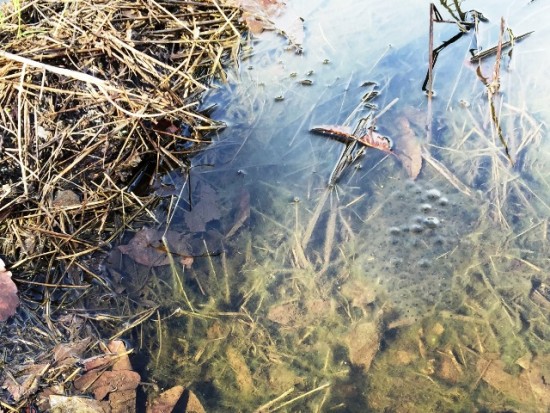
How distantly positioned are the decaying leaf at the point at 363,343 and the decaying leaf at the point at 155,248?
2.68 feet

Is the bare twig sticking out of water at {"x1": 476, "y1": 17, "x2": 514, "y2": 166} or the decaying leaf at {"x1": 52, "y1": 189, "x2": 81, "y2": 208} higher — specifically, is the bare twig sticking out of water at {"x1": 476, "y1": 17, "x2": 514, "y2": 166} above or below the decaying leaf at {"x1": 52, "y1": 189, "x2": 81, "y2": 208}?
above

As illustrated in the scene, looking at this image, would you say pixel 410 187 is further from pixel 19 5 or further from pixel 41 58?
pixel 19 5

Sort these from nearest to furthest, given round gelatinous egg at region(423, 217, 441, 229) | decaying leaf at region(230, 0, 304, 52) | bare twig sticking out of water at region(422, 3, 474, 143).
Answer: round gelatinous egg at region(423, 217, 441, 229), bare twig sticking out of water at region(422, 3, 474, 143), decaying leaf at region(230, 0, 304, 52)

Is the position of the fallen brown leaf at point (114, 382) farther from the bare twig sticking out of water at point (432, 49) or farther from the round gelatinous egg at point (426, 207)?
the bare twig sticking out of water at point (432, 49)

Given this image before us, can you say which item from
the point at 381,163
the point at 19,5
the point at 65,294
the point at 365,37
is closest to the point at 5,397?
the point at 65,294

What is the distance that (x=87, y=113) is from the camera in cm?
260

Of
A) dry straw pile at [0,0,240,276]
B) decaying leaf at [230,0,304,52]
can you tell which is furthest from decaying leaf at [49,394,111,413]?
decaying leaf at [230,0,304,52]

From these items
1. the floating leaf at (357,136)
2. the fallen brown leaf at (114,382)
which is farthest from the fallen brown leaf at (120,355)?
the floating leaf at (357,136)

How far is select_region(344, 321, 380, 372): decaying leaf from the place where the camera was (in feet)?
6.88

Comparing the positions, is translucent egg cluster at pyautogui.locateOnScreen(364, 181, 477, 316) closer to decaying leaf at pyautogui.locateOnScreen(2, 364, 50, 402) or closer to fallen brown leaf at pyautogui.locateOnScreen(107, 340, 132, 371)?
fallen brown leaf at pyautogui.locateOnScreen(107, 340, 132, 371)

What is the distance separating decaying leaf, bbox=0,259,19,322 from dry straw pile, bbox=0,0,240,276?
71 mm

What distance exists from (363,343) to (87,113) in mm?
1753

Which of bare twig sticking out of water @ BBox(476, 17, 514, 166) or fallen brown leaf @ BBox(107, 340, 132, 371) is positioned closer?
fallen brown leaf @ BBox(107, 340, 132, 371)

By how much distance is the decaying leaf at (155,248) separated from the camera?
236 cm
